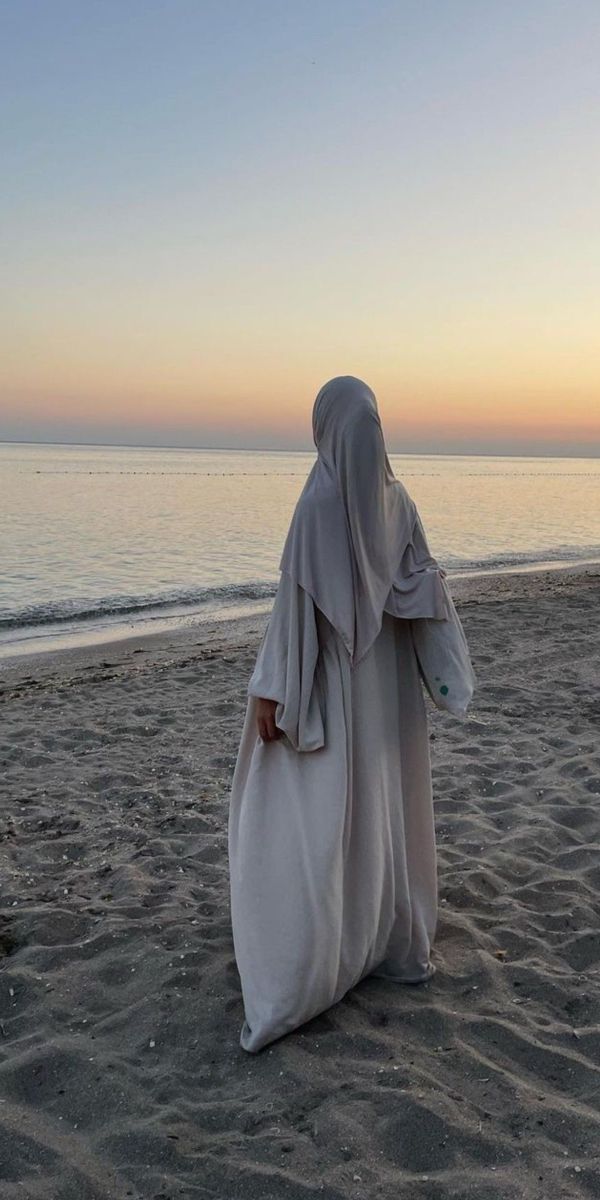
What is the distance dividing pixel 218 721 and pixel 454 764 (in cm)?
210

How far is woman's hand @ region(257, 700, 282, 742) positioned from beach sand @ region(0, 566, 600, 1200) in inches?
40.9

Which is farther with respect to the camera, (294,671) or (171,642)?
(171,642)

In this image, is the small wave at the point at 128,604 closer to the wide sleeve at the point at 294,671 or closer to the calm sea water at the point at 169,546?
the calm sea water at the point at 169,546

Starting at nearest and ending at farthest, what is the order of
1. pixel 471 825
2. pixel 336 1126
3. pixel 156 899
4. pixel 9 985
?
pixel 336 1126 → pixel 9 985 → pixel 156 899 → pixel 471 825

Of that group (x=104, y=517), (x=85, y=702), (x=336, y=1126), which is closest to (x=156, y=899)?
(x=336, y=1126)

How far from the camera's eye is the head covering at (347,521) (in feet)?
9.08

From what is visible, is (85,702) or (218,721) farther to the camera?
(85,702)

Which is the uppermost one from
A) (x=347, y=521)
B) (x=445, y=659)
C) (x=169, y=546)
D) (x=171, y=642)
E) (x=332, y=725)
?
(x=347, y=521)

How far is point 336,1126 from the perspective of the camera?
2.51 m

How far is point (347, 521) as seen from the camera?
2.83 metres

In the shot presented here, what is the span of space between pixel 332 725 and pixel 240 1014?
1.14m

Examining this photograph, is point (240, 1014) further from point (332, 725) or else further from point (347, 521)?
point (347, 521)

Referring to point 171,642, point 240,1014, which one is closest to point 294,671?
point 240,1014

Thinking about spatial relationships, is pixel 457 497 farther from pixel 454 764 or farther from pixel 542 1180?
pixel 542 1180
